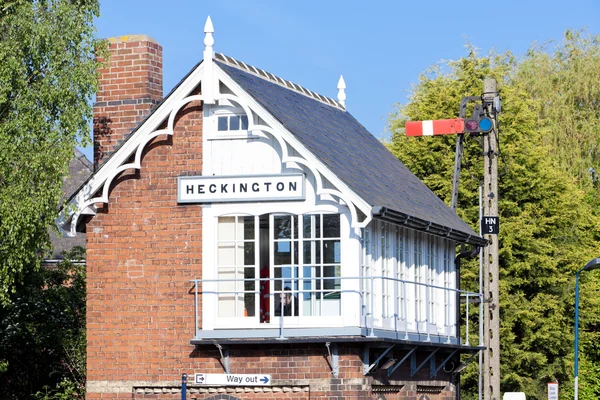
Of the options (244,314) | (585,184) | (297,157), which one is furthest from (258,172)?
(585,184)

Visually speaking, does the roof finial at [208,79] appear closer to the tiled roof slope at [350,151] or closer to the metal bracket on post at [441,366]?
the tiled roof slope at [350,151]

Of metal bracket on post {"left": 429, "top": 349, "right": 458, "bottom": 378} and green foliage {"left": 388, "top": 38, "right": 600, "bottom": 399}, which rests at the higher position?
green foliage {"left": 388, "top": 38, "right": 600, "bottom": 399}

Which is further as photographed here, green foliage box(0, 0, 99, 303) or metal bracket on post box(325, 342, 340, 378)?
green foliage box(0, 0, 99, 303)

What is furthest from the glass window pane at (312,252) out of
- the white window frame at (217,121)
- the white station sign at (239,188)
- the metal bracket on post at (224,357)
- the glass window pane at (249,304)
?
the white window frame at (217,121)

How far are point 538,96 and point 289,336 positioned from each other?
34.1 m

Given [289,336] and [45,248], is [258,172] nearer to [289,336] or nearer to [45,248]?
[289,336]

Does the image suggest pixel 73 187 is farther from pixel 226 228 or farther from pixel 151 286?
pixel 226 228

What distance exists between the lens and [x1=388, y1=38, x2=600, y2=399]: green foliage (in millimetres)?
41438

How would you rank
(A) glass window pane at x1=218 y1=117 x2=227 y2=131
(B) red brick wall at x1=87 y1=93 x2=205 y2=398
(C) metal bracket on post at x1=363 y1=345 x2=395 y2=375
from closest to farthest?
(C) metal bracket on post at x1=363 y1=345 x2=395 y2=375 < (B) red brick wall at x1=87 y1=93 x2=205 y2=398 < (A) glass window pane at x1=218 y1=117 x2=227 y2=131

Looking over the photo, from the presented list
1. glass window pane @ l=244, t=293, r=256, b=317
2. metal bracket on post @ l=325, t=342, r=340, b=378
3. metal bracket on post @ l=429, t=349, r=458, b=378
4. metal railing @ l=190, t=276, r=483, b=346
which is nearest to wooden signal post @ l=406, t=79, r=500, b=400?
metal railing @ l=190, t=276, r=483, b=346

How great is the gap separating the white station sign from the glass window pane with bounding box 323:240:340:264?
0.85m

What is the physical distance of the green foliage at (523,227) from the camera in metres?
41.4

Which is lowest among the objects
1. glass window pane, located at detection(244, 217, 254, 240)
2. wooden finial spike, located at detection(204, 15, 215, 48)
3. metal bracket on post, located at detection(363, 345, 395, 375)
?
metal bracket on post, located at detection(363, 345, 395, 375)

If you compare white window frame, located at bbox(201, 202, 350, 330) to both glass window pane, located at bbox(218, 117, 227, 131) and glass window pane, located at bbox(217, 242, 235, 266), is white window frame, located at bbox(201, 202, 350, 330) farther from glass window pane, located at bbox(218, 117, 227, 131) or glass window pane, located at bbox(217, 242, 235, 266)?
glass window pane, located at bbox(218, 117, 227, 131)
